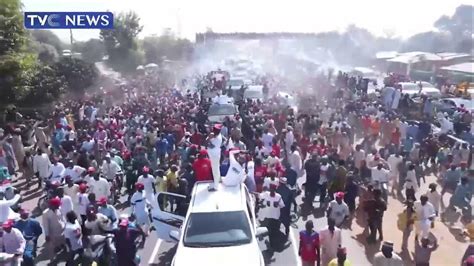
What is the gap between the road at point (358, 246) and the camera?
444 inches

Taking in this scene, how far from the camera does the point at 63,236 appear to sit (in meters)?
10.5

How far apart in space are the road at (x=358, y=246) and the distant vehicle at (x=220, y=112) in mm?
9301

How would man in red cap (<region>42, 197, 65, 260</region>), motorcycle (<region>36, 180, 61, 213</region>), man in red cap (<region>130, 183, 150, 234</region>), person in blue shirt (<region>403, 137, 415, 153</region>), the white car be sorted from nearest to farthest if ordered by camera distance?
1. the white car
2. man in red cap (<region>42, 197, 65, 260</region>)
3. man in red cap (<region>130, 183, 150, 234</region>)
4. motorcycle (<region>36, 180, 61, 213</region>)
5. person in blue shirt (<region>403, 137, 415, 153</region>)

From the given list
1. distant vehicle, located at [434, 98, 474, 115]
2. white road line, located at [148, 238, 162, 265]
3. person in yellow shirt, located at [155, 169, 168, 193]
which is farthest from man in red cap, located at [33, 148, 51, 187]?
distant vehicle, located at [434, 98, 474, 115]

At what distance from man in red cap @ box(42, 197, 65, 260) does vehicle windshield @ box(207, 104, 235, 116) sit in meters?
13.1

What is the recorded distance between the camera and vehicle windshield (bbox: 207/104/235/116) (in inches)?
915

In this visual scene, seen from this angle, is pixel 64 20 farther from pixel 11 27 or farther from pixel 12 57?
pixel 12 57

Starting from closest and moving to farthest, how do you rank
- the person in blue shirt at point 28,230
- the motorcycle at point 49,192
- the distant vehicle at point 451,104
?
1. the person in blue shirt at point 28,230
2. the motorcycle at point 49,192
3. the distant vehicle at point 451,104

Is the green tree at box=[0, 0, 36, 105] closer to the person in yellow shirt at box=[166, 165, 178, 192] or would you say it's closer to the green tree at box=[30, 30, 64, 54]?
the person in yellow shirt at box=[166, 165, 178, 192]

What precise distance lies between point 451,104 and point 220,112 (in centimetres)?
1130

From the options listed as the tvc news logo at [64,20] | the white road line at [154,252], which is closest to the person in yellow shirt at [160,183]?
the white road line at [154,252]

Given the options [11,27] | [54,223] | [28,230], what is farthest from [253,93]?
[28,230]

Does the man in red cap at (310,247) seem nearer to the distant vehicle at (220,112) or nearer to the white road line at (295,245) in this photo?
the white road line at (295,245)

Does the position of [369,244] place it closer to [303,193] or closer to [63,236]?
[303,193]
